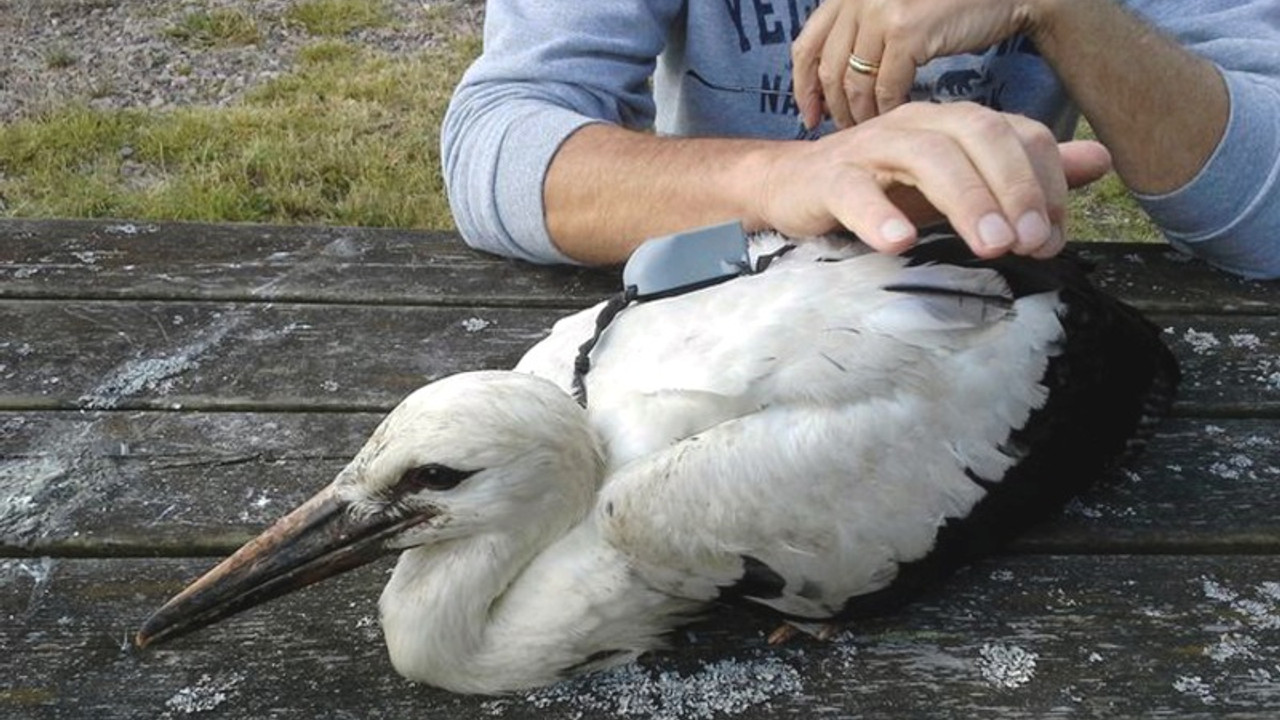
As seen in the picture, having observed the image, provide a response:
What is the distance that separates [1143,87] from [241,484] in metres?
1.45

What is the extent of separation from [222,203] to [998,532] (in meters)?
2.87

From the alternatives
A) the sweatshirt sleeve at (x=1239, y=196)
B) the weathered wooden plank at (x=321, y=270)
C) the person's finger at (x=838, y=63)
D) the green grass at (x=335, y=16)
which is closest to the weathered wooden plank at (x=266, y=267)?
the weathered wooden plank at (x=321, y=270)

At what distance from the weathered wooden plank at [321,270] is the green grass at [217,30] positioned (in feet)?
9.99

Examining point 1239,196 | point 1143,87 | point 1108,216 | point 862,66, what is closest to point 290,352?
point 862,66

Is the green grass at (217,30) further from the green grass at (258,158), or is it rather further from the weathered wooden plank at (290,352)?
the weathered wooden plank at (290,352)

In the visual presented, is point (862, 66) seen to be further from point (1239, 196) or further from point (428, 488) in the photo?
point (428, 488)

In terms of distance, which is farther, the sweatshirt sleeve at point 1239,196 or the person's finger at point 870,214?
the sweatshirt sleeve at point 1239,196

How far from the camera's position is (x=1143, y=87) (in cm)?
213

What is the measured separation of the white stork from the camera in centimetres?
143

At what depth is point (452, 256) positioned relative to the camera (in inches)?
89.1

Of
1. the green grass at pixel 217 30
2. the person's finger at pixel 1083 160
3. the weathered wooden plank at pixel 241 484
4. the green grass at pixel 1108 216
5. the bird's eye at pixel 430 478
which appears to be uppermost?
the person's finger at pixel 1083 160

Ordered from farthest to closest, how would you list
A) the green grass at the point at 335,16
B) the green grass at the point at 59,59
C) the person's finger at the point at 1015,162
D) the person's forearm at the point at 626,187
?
the green grass at the point at 335,16, the green grass at the point at 59,59, the person's forearm at the point at 626,187, the person's finger at the point at 1015,162

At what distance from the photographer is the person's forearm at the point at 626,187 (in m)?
2.03

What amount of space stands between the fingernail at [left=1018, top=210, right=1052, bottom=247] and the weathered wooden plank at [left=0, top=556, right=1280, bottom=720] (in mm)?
377
